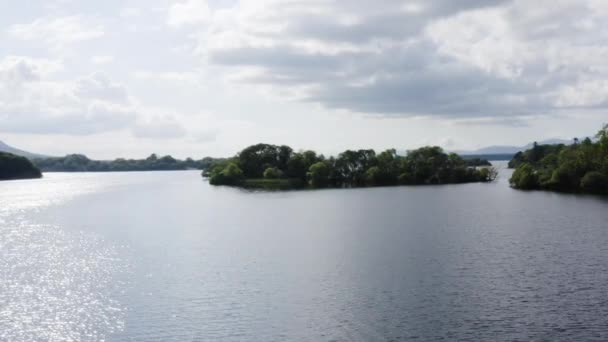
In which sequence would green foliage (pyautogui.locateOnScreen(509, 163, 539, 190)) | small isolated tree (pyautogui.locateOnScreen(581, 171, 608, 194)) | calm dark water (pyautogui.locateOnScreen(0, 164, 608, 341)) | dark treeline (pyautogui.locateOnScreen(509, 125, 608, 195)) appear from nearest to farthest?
calm dark water (pyautogui.locateOnScreen(0, 164, 608, 341)), small isolated tree (pyautogui.locateOnScreen(581, 171, 608, 194)), dark treeline (pyautogui.locateOnScreen(509, 125, 608, 195)), green foliage (pyautogui.locateOnScreen(509, 163, 539, 190))

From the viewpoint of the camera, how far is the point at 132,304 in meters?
42.2

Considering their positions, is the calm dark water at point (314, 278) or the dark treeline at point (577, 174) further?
the dark treeline at point (577, 174)

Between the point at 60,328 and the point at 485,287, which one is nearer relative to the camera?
the point at 60,328

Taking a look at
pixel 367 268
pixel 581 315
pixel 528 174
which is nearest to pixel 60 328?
pixel 367 268

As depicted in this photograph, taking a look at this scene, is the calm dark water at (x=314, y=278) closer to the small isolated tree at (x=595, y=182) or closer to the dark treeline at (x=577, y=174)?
the small isolated tree at (x=595, y=182)

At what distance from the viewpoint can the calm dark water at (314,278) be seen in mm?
35812

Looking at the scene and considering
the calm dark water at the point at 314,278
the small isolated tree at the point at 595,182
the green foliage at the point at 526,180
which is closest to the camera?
the calm dark water at the point at 314,278

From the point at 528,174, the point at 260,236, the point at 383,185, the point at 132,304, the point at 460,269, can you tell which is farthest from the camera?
the point at 383,185

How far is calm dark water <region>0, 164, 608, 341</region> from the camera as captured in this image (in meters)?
35.8

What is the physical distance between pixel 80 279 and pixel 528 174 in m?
133

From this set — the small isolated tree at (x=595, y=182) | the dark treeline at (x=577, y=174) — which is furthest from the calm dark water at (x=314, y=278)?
the dark treeline at (x=577, y=174)

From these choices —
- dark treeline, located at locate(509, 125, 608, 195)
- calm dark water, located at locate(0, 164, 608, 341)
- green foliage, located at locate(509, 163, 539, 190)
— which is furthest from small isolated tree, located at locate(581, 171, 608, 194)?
calm dark water, located at locate(0, 164, 608, 341)

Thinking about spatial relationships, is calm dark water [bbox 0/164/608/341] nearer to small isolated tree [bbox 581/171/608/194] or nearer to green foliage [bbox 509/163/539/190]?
small isolated tree [bbox 581/171/608/194]

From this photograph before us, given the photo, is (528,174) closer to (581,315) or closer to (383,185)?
(383,185)
